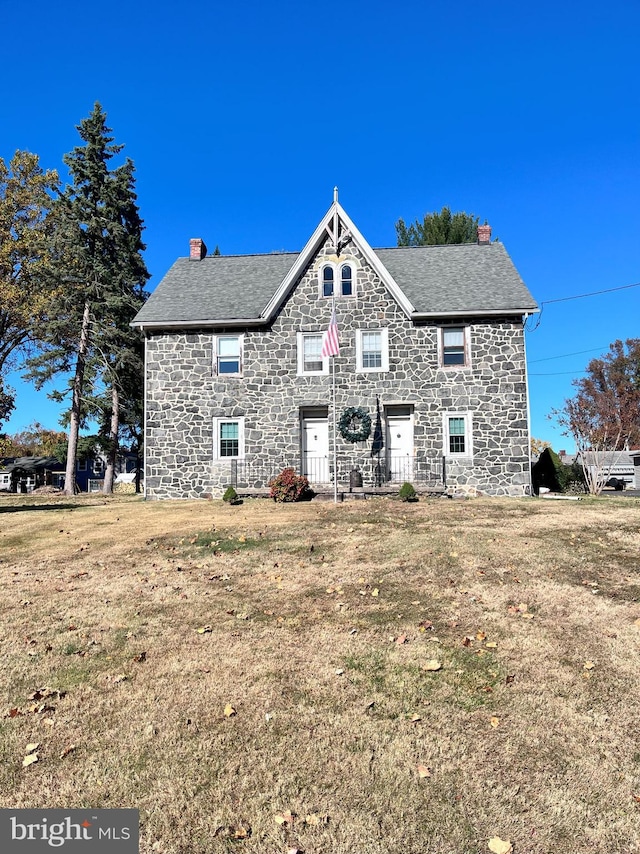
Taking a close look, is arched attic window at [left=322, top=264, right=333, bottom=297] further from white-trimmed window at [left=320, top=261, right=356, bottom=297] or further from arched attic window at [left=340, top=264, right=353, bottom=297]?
arched attic window at [left=340, top=264, right=353, bottom=297]

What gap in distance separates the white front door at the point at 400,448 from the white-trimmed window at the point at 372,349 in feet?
6.31

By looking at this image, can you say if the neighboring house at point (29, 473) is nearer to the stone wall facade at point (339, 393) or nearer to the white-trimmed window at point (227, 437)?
the stone wall facade at point (339, 393)

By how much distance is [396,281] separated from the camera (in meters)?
22.0

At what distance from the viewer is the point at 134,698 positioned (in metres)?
5.05

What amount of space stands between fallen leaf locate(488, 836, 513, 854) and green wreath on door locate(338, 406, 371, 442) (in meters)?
16.7

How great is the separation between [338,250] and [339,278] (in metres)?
0.99

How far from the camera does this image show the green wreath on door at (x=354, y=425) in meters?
19.9

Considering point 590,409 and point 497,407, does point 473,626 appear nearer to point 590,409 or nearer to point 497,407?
point 497,407

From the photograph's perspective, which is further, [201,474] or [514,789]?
[201,474]

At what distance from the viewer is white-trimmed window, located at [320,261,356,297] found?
2075cm

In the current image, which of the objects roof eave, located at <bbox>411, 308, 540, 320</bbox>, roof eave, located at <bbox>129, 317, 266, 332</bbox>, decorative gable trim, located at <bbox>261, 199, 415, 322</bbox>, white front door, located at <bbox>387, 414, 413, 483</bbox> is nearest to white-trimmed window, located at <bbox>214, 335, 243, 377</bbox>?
roof eave, located at <bbox>129, 317, 266, 332</bbox>

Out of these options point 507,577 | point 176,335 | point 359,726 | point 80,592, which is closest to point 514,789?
point 359,726

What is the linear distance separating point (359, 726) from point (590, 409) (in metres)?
46.6

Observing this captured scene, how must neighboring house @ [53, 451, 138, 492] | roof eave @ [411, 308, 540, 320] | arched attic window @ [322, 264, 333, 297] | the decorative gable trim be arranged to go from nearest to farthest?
roof eave @ [411, 308, 540, 320]
the decorative gable trim
arched attic window @ [322, 264, 333, 297]
neighboring house @ [53, 451, 138, 492]
